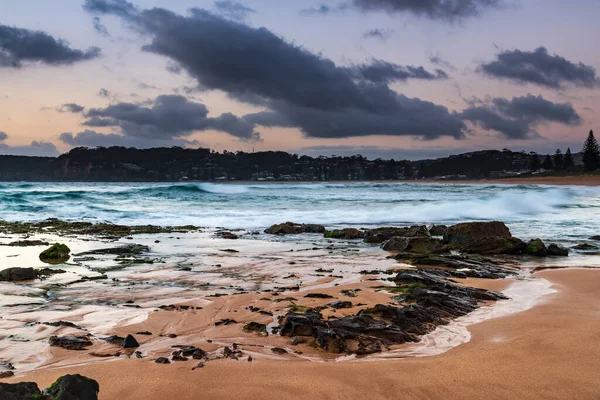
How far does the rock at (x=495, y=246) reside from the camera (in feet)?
35.4

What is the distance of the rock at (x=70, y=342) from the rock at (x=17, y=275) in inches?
140

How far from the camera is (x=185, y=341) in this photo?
14.3ft

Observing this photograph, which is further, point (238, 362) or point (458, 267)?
point (458, 267)

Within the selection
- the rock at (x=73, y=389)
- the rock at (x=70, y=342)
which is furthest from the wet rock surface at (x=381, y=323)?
the rock at (x=73, y=389)

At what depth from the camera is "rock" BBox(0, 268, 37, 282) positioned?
7.19 metres

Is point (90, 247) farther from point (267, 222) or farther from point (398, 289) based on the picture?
point (267, 222)

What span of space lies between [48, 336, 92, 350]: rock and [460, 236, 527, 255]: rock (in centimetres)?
911

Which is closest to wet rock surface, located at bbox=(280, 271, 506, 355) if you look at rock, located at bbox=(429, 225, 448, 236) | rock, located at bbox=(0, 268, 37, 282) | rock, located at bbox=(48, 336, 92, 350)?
rock, located at bbox=(48, 336, 92, 350)

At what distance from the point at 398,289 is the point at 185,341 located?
328 centimetres

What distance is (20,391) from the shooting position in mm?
2367

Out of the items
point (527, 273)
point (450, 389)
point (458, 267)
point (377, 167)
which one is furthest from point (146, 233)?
point (377, 167)

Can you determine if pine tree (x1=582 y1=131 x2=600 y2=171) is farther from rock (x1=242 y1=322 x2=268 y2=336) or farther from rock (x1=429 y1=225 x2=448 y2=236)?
rock (x1=242 y1=322 x2=268 y2=336)

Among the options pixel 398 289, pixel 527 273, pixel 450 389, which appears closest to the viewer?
pixel 450 389

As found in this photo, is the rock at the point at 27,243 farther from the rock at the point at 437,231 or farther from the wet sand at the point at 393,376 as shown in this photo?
the rock at the point at 437,231
